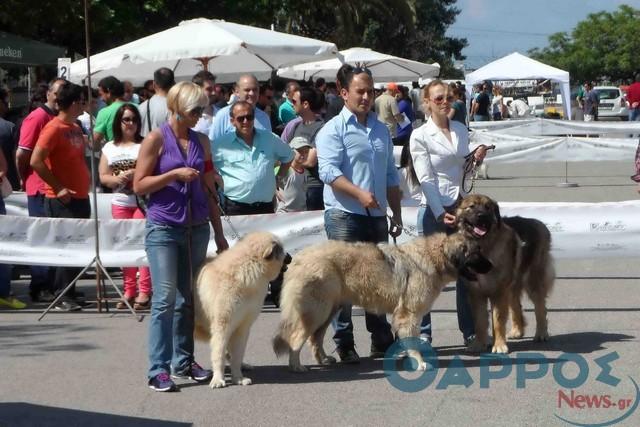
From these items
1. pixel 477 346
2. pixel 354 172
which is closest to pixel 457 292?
pixel 477 346

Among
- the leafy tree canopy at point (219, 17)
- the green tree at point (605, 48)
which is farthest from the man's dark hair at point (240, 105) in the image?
the green tree at point (605, 48)

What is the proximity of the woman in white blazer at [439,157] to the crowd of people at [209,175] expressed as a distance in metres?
0.01

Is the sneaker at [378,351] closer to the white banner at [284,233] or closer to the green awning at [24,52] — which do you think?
the white banner at [284,233]

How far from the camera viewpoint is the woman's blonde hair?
750cm

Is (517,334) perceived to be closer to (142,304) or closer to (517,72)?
(142,304)

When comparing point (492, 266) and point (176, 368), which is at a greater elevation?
point (492, 266)

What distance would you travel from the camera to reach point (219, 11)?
38875 mm

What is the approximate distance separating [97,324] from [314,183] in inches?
102

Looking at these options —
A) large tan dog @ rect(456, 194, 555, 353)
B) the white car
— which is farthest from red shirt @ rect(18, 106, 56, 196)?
the white car

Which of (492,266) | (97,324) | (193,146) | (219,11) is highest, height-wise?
(219,11)

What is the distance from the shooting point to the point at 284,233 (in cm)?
1083

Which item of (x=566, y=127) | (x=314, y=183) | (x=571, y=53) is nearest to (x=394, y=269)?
(x=314, y=183)

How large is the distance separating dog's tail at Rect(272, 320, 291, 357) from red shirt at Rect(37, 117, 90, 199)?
3.73 m

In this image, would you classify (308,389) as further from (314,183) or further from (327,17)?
(327,17)
